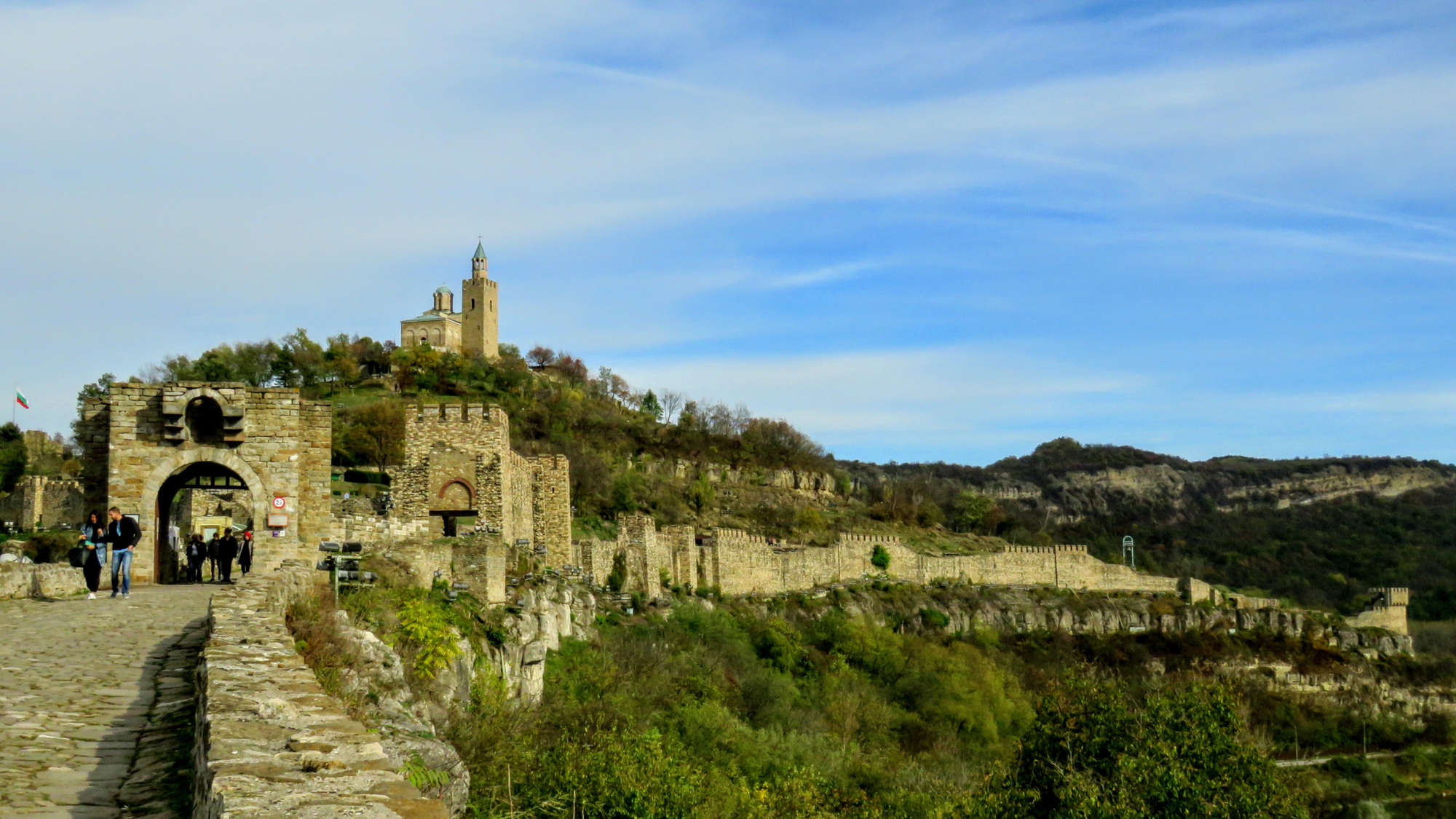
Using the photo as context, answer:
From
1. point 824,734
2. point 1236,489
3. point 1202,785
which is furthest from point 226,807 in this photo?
point 1236,489

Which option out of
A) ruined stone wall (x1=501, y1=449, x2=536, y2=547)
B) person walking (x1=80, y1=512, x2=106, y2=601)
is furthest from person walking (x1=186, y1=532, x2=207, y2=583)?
ruined stone wall (x1=501, y1=449, x2=536, y2=547)

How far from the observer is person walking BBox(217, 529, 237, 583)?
18.6 m

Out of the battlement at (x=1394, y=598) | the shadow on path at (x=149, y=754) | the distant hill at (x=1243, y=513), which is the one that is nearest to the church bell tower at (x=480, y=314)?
the distant hill at (x=1243, y=513)

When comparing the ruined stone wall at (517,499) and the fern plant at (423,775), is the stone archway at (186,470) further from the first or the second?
the fern plant at (423,775)

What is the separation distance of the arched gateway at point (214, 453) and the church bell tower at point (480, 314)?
8111 centimetres

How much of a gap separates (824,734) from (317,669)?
25.5m

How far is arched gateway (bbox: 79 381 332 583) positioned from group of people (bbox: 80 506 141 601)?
72.7 inches

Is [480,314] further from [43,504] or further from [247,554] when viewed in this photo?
[247,554]

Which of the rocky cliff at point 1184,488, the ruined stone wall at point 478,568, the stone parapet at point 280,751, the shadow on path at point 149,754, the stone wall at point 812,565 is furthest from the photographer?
the rocky cliff at point 1184,488

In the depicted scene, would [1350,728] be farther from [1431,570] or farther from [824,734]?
[1431,570]

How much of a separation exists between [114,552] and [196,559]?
16.4 feet

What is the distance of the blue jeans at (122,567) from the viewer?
1542 centimetres

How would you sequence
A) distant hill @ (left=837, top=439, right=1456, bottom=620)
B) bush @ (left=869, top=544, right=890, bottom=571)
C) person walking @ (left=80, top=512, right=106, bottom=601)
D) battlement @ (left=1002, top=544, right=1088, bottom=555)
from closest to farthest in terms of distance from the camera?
person walking @ (left=80, top=512, right=106, bottom=601), bush @ (left=869, top=544, right=890, bottom=571), battlement @ (left=1002, top=544, right=1088, bottom=555), distant hill @ (left=837, top=439, right=1456, bottom=620)

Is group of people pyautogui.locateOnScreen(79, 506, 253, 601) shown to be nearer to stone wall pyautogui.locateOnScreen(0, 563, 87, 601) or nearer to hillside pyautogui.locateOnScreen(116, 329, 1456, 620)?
stone wall pyautogui.locateOnScreen(0, 563, 87, 601)
